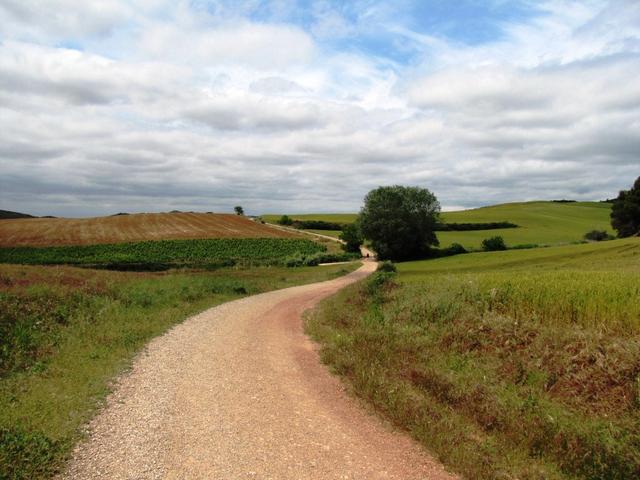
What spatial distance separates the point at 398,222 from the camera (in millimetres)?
68125

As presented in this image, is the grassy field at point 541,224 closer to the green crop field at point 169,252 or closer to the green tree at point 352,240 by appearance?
the green tree at point 352,240

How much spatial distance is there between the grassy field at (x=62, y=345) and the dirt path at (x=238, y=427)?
0.47m

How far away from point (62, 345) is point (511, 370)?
11695 mm

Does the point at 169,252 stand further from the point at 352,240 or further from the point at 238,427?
the point at 238,427

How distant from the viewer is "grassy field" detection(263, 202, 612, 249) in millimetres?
84250

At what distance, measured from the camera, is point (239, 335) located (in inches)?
590

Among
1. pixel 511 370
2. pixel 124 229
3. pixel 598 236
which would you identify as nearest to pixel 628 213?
pixel 598 236

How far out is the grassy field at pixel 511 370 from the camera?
709cm

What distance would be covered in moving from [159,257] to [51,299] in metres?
44.5

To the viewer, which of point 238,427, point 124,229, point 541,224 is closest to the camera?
point 238,427

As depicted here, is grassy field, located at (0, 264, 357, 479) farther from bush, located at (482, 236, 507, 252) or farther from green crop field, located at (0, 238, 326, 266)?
bush, located at (482, 236, 507, 252)

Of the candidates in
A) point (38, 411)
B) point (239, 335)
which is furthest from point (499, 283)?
point (38, 411)

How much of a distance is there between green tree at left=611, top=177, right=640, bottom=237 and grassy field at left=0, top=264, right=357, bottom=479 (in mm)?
60054

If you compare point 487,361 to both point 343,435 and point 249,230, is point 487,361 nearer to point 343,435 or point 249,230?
point 343,435
